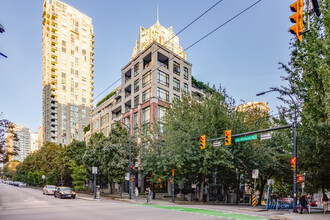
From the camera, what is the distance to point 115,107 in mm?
59000

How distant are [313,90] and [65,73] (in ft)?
345

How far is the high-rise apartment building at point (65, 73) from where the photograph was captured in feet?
347

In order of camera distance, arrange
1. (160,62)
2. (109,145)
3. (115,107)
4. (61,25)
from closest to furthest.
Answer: (109,145)
(160,62)
(115,107)
(61,25)

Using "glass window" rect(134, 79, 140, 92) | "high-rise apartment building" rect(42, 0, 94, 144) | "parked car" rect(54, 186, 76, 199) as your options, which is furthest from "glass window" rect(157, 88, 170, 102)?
"high-rise apartment building" rect(42, 0, 94, 144)

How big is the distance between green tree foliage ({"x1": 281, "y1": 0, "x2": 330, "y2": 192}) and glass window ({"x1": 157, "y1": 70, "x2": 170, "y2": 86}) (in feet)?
100

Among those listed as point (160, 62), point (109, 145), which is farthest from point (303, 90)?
point (160, 62)

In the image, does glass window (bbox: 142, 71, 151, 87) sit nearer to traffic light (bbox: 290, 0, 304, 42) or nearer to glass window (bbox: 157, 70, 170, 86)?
glass window (bbox: 157, 70, 170, 86)

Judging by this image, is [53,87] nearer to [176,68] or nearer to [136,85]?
[136,85]

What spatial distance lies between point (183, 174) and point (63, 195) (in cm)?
1402

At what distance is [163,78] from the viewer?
49812 mm

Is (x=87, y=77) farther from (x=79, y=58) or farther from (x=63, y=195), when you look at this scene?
(x=63, y=195)

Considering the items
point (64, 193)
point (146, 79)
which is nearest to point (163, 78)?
point (146, 79)

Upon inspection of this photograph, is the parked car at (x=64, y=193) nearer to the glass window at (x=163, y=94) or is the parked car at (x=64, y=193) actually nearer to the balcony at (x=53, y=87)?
the glass window at (x=163, y=94)

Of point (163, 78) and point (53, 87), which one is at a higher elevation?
point (53, 87)
